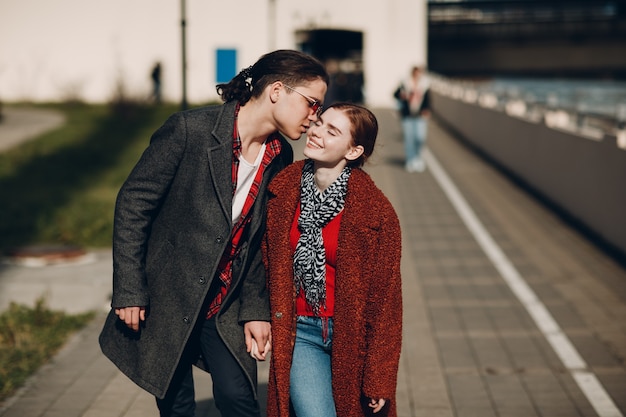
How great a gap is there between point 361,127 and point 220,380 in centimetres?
113

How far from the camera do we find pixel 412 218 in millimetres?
12859

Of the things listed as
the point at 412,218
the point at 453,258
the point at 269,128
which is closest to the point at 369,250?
the point at 269,128

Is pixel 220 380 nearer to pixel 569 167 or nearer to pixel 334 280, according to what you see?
pixel 334 280

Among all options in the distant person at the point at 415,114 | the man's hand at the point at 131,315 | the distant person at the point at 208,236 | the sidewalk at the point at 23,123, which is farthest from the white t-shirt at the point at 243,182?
the sidewalk at the point at 23,123

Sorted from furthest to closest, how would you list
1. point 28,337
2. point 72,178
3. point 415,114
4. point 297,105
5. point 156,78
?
point 156,78 → point 415,114 → point 72,178 → point 28,337 → point 297,105

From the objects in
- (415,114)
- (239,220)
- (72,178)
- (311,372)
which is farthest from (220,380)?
(415,114)

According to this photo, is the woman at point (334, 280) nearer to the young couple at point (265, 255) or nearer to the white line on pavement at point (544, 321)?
the young couple at point (265, 255)

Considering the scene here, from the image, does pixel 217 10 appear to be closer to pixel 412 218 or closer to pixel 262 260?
pixel 412 218

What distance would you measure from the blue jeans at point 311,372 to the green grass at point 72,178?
7695 mm

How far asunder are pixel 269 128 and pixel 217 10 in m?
41.7

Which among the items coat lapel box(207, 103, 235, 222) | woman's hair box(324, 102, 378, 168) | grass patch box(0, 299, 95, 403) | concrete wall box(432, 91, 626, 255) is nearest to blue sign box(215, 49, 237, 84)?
concrete wall box(432, 91, 626, 255)

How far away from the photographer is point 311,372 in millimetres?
3561

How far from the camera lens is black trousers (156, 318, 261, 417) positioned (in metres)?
3.71

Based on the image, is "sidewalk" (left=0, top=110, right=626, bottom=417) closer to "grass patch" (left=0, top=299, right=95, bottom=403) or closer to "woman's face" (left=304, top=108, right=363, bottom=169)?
"grass patch" (left=0, top=299, right=95, bottom=403)
